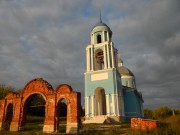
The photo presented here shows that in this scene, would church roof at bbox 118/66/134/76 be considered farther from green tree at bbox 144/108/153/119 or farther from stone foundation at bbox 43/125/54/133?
stone foundation at bbox 43/125/54/133

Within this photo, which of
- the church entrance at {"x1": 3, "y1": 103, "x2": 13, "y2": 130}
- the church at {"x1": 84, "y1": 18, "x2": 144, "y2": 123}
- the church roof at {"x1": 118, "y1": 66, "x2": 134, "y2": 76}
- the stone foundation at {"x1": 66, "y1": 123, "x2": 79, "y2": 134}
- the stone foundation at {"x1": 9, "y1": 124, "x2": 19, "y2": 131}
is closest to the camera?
the stone foundation at {"x1": 66, "y1": 123, "x2": 79, "y2": 134}

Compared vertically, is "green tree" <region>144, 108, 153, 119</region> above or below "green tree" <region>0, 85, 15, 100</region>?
below

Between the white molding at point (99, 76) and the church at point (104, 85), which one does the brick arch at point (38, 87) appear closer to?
the church at point (104, 85)

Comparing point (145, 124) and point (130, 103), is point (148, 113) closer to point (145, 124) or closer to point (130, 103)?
point (130, 103)

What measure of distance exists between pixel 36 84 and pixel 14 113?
3.31 meters

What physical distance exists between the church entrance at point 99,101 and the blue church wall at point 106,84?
0.90 metres

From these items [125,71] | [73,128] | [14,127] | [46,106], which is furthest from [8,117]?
[125,71]

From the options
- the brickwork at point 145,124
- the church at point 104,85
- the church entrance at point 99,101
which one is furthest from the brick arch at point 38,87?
the church entrance at point 99,101

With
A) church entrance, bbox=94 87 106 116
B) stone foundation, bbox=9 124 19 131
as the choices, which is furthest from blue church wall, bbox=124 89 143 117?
stone foundation, bbox=9 124 19 131

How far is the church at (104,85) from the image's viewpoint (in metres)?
27.8

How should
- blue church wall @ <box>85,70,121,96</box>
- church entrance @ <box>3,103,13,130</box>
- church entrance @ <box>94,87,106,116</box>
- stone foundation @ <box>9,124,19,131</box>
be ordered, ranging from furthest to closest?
church entrance @ <box>94,87,106,116</box> < blue church wall @ <box>85,70,121,96</box> < church entrance @ <box>3,103,13,130</box> < stone foundation @ <box>9,124,19,131</box>

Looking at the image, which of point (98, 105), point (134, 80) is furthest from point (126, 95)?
point (134, 80)

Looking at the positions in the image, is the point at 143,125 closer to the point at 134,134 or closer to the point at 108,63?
the point at 134,134

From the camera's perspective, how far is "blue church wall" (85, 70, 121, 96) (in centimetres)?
2844
